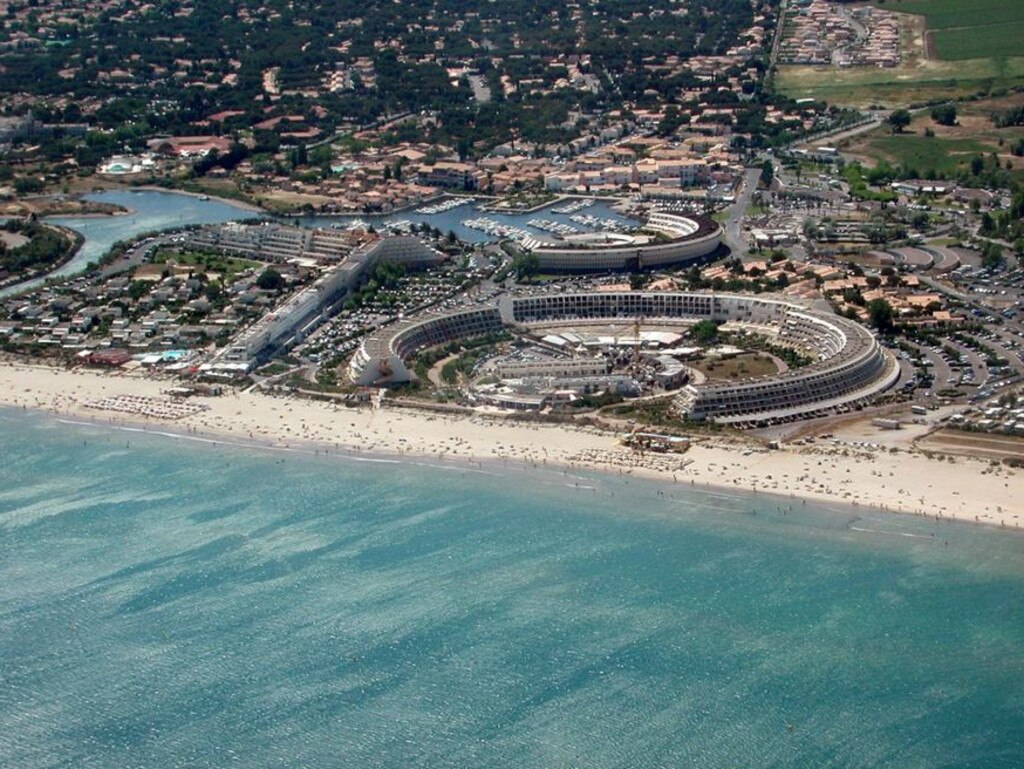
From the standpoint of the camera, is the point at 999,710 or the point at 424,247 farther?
the point at 424,247

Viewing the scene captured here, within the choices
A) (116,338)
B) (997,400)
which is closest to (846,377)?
(997,400)

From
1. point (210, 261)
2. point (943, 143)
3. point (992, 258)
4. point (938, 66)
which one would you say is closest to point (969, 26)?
point (938, 66)

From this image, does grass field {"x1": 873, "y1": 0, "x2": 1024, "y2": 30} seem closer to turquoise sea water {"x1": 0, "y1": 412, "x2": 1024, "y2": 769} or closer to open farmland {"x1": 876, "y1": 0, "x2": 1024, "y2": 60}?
open farmland {"x1": 876, "y1": 0, "x2": 1024, "y2": 60}

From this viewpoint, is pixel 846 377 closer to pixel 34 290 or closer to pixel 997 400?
pixel 997 400

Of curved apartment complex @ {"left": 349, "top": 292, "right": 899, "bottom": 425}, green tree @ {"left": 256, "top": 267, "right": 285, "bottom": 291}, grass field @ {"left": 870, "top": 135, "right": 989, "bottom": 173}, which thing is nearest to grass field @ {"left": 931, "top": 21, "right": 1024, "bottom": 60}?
grass field @ {"left": 870, "top": 135, "right": 989, "bottom": 173}

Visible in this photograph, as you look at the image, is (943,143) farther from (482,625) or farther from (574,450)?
(482,625)
